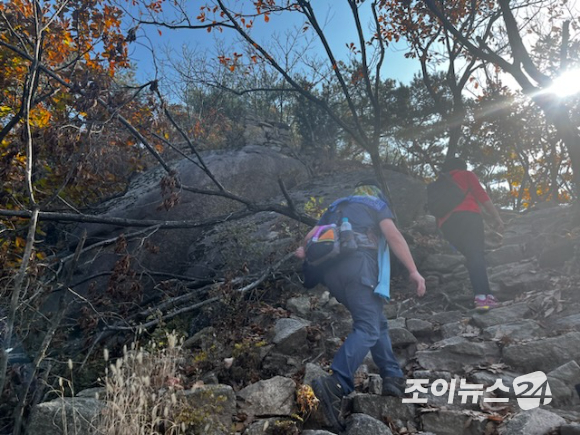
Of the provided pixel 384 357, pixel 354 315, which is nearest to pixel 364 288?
pixel 354 315

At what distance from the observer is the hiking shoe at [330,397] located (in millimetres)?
3518

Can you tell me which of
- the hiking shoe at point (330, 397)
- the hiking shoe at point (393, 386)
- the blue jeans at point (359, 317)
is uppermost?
the blue jeans at point (359, 317)

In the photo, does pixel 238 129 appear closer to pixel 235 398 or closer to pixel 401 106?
pixel 401 106

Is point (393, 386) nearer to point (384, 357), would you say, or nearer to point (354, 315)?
point (384, 357)

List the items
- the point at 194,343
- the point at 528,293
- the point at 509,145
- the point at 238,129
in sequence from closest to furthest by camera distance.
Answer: the point at 194,343, the point at 528,293, the point at 238,129, the point at 509,145

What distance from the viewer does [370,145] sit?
893 centimetres

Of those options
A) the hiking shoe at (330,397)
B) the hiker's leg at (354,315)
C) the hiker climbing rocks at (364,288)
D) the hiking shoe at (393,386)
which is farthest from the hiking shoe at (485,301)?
the hiking shoe at (330,397)

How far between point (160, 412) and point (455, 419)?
2.31 metres

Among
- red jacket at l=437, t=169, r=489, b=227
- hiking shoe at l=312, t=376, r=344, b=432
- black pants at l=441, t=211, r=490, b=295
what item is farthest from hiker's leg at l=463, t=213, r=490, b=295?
hiking shoe at l=312, t=376, r=344, b=432

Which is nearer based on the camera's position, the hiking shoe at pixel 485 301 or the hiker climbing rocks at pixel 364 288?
the hiker climbing rocks at pixel 364 288

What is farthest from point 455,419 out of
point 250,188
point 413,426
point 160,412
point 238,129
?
point 238,129

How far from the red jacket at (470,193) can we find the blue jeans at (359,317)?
8.49ft

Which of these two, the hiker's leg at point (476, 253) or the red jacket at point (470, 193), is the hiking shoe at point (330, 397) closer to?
the hiker's leg at point (476, 253)

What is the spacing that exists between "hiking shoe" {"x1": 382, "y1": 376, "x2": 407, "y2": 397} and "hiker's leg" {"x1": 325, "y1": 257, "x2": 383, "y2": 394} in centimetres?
35
